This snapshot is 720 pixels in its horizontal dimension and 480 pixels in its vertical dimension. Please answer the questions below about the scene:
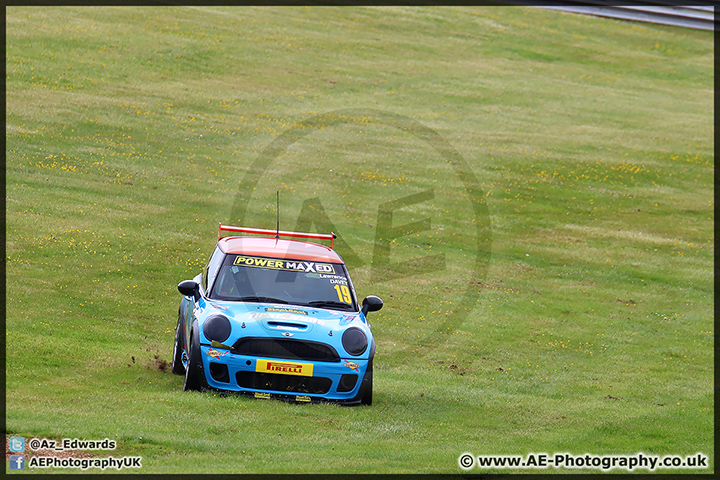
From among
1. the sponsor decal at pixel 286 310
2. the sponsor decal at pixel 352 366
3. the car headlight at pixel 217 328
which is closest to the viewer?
the car headlight at pixel 217 328

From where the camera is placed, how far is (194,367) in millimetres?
9609

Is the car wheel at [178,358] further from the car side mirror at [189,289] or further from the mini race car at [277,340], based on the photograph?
the car side mirror at [189,289]

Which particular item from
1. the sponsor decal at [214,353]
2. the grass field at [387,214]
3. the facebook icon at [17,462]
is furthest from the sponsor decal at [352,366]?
the facebook icon at [17,462]

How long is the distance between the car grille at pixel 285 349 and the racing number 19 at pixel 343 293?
1.23 metres

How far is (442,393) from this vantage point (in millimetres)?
11375

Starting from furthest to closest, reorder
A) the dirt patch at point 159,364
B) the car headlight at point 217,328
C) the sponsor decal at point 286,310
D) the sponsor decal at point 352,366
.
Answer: the dirt patch at point 159,364
the sponsor decal at point 286,310
the sponsor decal at point 352,366
the car headlight at point 217,328

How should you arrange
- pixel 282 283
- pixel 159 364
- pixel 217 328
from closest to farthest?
pixel 217 328, pixel 282 283, pixel 159 364

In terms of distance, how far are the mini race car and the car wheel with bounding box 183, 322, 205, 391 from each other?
0.04 feet

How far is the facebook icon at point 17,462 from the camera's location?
6.88 meters

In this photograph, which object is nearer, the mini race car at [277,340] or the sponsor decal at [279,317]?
the mini race car at [277,340]

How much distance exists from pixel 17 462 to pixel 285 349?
3311 millimetres

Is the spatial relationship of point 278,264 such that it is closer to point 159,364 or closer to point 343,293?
point 343,293

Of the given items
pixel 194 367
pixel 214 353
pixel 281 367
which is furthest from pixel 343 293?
pixel 194 367

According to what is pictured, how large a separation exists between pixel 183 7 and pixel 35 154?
23.6m
